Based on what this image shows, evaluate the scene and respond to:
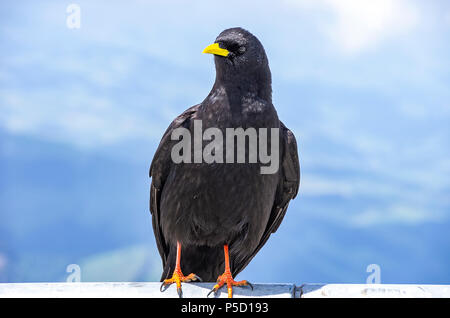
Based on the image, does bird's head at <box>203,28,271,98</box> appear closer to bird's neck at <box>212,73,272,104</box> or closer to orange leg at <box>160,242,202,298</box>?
bird's neck at <box>212,73,272,104</box>

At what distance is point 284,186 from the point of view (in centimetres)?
571

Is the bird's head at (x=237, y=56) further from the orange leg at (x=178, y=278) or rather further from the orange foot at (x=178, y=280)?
the orange foot at (x=178, y=280)

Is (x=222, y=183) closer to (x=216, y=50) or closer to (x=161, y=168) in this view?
(x=161, y=168)

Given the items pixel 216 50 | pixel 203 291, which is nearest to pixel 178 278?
pixel 203 291

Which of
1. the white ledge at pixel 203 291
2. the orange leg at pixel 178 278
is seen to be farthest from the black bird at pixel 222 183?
the white ledge at pixel 203 291

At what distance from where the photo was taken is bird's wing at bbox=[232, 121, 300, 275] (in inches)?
216

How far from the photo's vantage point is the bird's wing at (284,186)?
216 inches

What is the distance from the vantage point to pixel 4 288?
14.6 feet

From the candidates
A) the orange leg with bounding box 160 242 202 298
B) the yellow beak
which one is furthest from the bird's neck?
the orange leg with bounding box 160 242 202 298

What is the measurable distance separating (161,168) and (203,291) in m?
1.28
